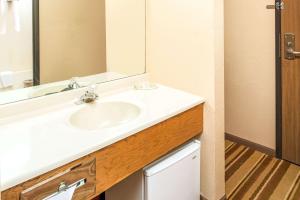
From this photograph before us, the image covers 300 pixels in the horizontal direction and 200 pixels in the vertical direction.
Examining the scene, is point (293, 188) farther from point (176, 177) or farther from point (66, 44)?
point (66, 44)

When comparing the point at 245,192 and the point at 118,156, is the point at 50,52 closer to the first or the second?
the point at 118,156

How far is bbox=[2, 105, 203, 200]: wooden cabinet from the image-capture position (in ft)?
3.30

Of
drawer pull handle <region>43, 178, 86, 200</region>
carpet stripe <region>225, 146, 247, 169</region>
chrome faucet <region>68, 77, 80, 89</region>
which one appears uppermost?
chrome faucet <region>68, 77, 80, 89</region>

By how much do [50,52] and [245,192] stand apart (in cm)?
156

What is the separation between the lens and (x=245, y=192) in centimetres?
207

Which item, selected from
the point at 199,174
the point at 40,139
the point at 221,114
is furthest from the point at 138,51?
the point at 40,139

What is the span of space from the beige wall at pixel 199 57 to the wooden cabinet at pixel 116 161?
0.14m

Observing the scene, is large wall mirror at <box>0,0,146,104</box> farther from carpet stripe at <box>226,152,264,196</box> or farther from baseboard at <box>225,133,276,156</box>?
baseboard at <box>225,133,276,156</box>

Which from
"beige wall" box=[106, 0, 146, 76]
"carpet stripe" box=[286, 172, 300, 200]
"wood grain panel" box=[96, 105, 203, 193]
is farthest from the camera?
"carpet stripe" box=[286, 172, 300, 200]

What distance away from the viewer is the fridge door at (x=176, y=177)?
1.47m

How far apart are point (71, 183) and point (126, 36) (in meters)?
1.17

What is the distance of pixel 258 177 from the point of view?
7.39 ft

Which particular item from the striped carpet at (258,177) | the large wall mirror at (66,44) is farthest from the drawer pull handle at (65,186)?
the striped carpet at (258,177)

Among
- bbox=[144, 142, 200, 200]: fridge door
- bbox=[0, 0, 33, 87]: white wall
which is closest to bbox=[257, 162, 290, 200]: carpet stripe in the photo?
bbox=[144, 142, 200, 200]: fridge door
